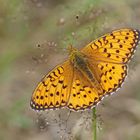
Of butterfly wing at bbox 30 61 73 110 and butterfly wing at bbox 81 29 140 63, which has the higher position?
butterfly wing at bbox 81 29 140 63

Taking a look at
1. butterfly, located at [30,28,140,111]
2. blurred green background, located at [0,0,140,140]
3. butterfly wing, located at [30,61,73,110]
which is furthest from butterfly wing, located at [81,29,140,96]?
blurred green background, located at [0,0,140,140]

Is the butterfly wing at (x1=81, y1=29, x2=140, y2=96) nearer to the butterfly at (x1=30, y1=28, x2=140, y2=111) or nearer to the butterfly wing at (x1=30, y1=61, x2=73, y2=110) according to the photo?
the butterfly at (x1=30, y1=28, x2=140, y2=111)

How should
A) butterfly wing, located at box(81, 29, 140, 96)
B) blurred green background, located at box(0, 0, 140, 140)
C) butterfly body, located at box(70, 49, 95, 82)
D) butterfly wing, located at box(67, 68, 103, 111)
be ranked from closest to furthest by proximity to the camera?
butterfly wing, located at box(67, 68, 103, 111) → butterfly wing, located at box(81, 29, 140, 96) → butterfly body, located at box(70, 49, 95, 82) → blurred green background, located at box(0, 0, 140, 140)

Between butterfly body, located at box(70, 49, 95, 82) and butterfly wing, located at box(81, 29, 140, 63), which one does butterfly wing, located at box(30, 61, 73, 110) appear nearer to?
butterfly body, located at box(70, 49, 95, 82)

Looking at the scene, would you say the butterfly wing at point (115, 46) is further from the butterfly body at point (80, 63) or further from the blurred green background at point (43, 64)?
the blurred green background at point (43, 64)

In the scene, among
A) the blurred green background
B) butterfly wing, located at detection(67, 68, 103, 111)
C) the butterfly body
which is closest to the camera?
butterfly wing, located at detection(67, 68, 103, 111)

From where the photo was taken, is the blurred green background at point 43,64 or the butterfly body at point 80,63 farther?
the blurred green background at point 43,64

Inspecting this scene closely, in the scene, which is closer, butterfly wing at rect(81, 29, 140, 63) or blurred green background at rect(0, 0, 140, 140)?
butterfly wing at rect(81, 29, 140, 63)

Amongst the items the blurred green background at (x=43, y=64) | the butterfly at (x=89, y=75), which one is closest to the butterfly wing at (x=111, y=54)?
the butterfly at (x=89, y=75)

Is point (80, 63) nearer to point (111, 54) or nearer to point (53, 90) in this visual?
point (111, 54)
